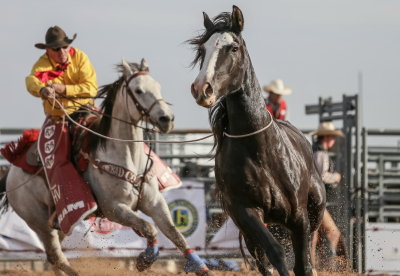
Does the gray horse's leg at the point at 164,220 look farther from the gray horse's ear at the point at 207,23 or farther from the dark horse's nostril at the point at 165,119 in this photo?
the gray horse's ear at the point at 207,23

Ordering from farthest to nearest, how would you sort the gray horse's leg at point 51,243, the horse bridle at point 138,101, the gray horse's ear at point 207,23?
the gray horse's leg at point 51,243
the horse bridle at point 138,101
the gray horse's ear at point 207,23

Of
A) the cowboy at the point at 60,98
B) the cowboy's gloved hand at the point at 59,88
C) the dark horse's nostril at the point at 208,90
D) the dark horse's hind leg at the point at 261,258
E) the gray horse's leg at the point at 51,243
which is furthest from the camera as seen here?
the gray horse's leg at the point at 51,243

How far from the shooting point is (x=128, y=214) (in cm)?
802

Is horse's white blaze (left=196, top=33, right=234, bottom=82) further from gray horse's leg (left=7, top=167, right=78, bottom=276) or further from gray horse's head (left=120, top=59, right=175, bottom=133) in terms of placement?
gray horse's leg (left=7, top=167, right=78, bottom=276)

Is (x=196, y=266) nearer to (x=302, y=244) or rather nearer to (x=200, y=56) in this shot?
(x=302, y=244)

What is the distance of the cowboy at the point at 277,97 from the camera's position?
1038 cm

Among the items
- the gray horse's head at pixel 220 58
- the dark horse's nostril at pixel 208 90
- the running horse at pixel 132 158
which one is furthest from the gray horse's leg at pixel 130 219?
the dark horse's nostril at pixel 208 90

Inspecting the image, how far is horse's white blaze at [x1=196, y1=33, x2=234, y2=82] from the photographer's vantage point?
5.56 m

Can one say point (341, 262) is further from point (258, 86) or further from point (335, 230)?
point (258, 86)

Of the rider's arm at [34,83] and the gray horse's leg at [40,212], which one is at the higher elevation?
the rider's arm at [34,83]

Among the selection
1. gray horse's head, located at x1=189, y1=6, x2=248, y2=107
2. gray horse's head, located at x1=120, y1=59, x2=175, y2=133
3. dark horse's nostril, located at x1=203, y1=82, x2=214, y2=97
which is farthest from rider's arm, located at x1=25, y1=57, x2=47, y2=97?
dark horse's nostril, located at x1=203, y1=82, x2=214, y2=97

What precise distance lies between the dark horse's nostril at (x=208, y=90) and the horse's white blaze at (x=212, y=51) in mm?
36

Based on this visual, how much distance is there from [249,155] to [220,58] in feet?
2.39

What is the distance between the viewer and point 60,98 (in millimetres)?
8859
